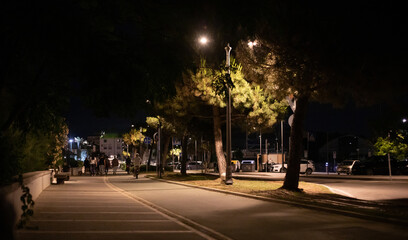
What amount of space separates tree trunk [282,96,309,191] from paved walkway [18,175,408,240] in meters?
4.14

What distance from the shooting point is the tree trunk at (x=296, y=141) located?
19.6 m

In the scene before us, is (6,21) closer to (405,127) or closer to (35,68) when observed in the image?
(35,68)

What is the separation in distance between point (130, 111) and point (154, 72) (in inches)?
41.6

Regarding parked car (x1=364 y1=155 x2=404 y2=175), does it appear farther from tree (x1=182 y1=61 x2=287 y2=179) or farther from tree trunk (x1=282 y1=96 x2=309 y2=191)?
tree trunk (x1=282 y1=96 x2=309 y2=191)

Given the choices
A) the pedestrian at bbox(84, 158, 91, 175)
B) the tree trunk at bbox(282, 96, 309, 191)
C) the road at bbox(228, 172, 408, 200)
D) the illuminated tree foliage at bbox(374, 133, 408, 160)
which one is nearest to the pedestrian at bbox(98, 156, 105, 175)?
the pedestrian at bbox(84, 158, 91, 175)

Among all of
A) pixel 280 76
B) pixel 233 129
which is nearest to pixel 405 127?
pixel 233 129

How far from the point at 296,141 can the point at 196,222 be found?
9167 millimetres

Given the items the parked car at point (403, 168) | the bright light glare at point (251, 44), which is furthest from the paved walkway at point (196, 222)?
the parked car at point (403, 168)

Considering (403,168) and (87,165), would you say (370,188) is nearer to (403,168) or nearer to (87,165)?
(403,168)

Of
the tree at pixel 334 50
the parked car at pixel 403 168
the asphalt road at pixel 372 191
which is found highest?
the tree at pixel 334 50

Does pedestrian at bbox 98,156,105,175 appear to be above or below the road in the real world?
above

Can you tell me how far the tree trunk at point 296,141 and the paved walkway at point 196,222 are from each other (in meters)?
4.14

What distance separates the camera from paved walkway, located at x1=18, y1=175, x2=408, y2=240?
9.54 metres

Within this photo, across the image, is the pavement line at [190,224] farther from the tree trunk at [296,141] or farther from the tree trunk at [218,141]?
the tree trunk at [218,141]
